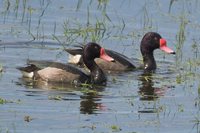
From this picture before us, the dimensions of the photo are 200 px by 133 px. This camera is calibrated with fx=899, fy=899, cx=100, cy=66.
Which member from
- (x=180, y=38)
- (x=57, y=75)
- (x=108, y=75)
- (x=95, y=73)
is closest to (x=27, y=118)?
(x=57, y=75)

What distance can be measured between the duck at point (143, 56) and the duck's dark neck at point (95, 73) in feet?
2.09

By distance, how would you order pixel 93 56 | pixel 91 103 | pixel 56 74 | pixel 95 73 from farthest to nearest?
pixel 93 56, pixel 95 73, pixel 56 74, pixel 91 103

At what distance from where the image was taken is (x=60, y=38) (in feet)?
57.2

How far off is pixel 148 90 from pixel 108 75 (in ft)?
6.04

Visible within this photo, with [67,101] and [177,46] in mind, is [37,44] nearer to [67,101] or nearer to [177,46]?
[177,46]

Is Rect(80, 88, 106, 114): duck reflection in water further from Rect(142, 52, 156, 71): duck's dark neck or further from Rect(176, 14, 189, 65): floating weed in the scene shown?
Rect(176, 14, 189, 65): floating weed

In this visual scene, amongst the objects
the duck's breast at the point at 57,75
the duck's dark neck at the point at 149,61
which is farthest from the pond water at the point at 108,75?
the duck's breast at the point at 57,75

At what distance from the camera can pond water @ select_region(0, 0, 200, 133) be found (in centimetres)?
1168

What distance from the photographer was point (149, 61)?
54.6 ft

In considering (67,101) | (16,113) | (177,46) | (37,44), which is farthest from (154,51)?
(16,113)

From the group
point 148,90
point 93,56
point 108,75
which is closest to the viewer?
point 148,90

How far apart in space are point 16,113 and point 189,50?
6013mm

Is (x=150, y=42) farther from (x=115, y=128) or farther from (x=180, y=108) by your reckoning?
(x=115, y=128)

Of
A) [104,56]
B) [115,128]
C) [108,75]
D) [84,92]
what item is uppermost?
[104,56]
